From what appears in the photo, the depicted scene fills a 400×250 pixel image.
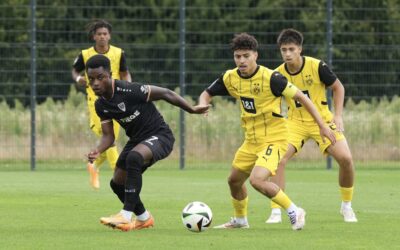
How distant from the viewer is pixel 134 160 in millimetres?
11164

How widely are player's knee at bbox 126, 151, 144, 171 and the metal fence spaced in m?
12.5

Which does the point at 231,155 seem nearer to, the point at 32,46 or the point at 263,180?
the point at 32,46

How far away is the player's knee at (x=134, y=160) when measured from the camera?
11.2 m

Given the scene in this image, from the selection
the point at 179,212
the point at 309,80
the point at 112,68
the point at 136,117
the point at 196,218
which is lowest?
the point at 179,212

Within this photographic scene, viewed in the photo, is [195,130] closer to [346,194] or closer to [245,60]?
[346,194]

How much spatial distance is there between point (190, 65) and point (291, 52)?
37.5 feet

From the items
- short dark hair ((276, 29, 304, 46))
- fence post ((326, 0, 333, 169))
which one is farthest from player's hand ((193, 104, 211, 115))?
fence post ((326, 0, 333, 169))

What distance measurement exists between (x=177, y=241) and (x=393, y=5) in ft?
53.1

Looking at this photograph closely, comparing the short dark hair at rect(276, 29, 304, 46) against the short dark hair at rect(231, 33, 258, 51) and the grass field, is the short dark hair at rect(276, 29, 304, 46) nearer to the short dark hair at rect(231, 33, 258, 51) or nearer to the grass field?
the short dark hair at rect(231, 33, 258, 51)

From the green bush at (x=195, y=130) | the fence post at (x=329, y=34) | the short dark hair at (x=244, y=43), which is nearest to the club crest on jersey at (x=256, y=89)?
the short dark hair at (x=244, y=43)

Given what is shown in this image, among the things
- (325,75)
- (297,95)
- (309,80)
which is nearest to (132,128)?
(297,95)

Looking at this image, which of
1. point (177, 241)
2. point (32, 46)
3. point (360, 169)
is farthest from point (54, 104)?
point (177, 241)

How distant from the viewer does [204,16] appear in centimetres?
2495

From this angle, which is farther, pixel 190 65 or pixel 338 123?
pixel 190 65
